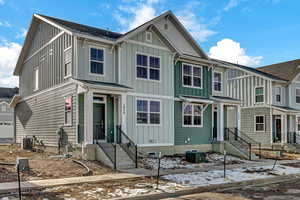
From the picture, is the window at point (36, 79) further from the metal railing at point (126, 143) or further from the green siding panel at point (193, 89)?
the green siding panel at point (193, 89)

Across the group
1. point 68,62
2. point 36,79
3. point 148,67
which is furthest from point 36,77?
point 148,67

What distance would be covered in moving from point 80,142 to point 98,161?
4.65 ft

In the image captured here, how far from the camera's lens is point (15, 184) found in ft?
30.2

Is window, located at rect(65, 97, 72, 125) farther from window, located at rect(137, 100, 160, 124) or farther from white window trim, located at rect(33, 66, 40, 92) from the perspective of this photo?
white window trim, located at rect(33, 66, 40, 92)

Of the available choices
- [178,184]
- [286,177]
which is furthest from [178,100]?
[178,184]

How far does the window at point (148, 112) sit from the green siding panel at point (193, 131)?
5.06ft

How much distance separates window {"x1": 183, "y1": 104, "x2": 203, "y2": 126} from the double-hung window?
2.29 meters

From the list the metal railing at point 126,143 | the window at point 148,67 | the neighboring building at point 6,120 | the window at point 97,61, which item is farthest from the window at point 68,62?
the neighboring building at point 6,120

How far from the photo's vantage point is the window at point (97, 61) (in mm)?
15648

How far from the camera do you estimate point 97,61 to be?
15789 millimetres

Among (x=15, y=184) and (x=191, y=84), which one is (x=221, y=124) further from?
(x=15, y=184)

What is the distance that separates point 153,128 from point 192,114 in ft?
11.2

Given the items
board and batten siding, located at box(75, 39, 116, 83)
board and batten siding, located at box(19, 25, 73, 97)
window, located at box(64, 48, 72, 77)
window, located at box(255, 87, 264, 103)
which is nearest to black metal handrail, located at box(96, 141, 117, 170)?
board and batten siding, located at box(75, 39, 116, 83)

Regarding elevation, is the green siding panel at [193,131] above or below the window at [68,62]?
below
